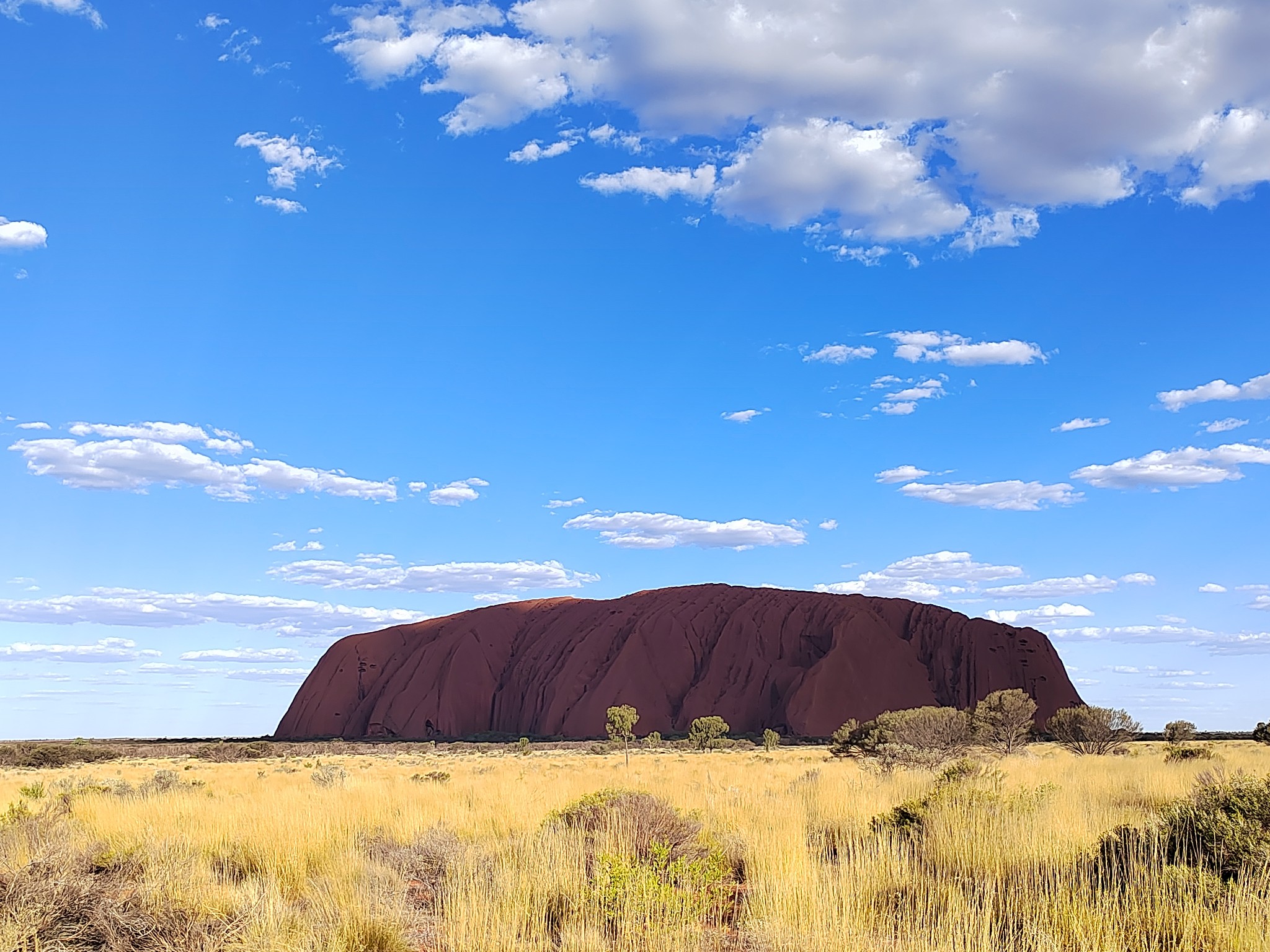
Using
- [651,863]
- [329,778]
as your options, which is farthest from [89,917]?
[329,778]

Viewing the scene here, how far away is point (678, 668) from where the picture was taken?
8656 centimetres

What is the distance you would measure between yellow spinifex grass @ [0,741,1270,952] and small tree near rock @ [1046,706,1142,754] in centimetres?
1986

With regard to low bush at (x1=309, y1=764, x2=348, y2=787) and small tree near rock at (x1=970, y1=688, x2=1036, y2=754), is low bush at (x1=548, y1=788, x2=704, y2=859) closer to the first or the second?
low bush at (x1=309, y1=764, x2=348, y2=787)

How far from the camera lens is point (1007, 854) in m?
7.38

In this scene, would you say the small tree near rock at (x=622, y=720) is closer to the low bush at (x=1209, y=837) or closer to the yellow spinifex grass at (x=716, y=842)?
the yellow spinifex grass at (x=716, y=842)

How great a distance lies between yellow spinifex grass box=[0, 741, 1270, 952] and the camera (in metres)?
5.15

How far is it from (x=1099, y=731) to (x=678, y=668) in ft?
187

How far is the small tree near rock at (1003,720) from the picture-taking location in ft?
99.1

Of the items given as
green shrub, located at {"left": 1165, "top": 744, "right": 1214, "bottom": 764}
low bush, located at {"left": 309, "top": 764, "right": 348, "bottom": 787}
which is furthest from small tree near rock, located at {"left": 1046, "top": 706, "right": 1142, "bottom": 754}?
low bush, located at {"left": 309, "top": 764, "right": 348, "bottom": 787}

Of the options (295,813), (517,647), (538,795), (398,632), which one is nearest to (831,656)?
(517,647)

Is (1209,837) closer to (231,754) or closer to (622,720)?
(622,720)

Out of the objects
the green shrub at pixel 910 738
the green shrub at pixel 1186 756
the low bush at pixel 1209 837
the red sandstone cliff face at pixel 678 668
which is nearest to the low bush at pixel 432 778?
the green shrub at pixel 910 738

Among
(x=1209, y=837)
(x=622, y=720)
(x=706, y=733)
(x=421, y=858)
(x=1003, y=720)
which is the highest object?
(x=1209, y=837)

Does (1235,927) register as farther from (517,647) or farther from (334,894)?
(517,647)
